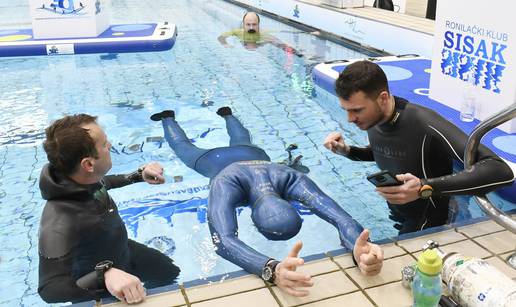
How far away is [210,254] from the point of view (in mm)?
2992

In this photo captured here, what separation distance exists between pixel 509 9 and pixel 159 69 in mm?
4916

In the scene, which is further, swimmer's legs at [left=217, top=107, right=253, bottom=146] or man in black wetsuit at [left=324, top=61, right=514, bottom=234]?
swimmer's legs at [left=217, top=107, right=253, bottom=146]

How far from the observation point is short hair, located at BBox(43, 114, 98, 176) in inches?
78.8

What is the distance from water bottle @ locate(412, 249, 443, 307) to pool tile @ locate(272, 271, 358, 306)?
0.32 meters

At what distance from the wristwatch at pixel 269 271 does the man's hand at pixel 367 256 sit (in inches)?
12.3

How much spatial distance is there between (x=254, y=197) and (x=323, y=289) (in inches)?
42.1

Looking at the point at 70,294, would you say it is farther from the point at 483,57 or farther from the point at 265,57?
the point at 265,57

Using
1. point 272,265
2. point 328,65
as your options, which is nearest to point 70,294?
point 272,265

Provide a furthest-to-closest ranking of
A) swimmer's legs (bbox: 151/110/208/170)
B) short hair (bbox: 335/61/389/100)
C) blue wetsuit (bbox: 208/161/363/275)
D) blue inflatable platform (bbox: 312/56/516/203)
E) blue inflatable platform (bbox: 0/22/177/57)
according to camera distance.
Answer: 1. blue inflatable platform (bbox: 0/22/177/57)
2. swimmer's legs (bbox: 151/110/208/170)
3. blue inflatable platform (bbox: 312/56/516/203)
4. blue wetsuit (bbox: 208/161/363/275)
5. short hair (bbox: 335/61/389/100)

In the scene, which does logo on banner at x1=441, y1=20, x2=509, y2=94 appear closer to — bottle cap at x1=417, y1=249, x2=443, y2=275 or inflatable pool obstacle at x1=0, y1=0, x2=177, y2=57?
bottle cap at x1=417, y1=249, x2=443, y2=275

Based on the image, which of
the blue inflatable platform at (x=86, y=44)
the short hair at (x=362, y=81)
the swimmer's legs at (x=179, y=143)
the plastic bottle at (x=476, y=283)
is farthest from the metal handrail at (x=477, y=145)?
the blue inflatable platform at (x=86, y=44)

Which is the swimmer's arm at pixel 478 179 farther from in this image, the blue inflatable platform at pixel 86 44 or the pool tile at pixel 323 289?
the blue inflatable platform at pixel 86 44

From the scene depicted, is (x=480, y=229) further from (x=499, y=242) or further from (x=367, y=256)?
(x=367, y=256)

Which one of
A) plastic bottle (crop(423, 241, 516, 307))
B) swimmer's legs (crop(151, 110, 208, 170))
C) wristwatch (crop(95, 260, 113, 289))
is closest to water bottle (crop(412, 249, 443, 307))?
plastic bottle (crop(423, 241, 516, 307))
